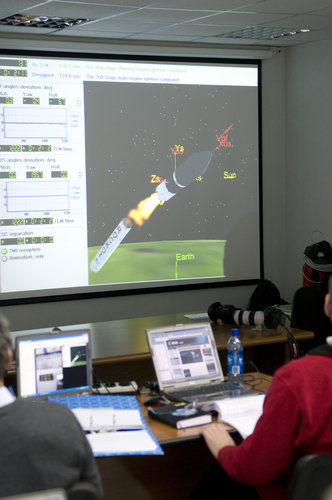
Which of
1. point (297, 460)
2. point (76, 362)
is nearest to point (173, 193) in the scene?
point (76, 362)

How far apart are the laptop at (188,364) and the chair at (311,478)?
38.3 inches

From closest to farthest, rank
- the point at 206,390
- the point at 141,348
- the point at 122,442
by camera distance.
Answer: the point at 122,442 → the point at 206,390 → the point at 141,348

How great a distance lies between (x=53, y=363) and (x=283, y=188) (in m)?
4.53

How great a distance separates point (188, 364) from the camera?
3.31 m

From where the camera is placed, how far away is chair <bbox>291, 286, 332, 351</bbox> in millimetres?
4762

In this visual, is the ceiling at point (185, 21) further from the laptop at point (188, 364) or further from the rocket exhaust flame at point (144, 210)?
the laptop at point (188, 364)

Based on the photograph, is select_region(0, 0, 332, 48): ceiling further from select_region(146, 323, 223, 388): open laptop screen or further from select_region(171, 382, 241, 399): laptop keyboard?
select_region(171, 382, 241, 399): laptop keyboard

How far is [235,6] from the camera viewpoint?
5.05 meters

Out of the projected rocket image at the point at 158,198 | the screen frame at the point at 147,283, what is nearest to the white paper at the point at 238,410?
the screen frame at the point at 147,283

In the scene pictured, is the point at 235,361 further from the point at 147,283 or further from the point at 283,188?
the point at 283,188

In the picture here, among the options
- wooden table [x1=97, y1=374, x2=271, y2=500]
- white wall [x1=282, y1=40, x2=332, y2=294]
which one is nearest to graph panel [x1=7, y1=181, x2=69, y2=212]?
white wall [x1=282, y1=40, x2=332, y2=294]

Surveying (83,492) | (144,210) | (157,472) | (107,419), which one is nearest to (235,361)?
(157,472)

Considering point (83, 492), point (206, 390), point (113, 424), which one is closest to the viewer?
point (83, 492)

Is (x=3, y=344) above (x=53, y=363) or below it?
above
